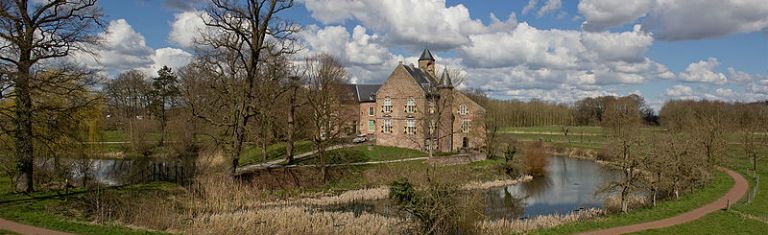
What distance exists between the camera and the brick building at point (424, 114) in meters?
38.4

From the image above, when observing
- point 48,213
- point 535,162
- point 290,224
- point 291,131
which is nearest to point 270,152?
point 291,131

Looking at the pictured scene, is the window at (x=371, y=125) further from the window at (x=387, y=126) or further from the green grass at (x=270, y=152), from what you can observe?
the green grass at (x=270, y=152)

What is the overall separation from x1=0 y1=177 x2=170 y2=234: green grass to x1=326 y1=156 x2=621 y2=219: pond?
9.52 metres

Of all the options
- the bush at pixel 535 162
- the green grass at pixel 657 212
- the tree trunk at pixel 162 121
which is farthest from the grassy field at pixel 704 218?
the tree trunk at pixel 162 121

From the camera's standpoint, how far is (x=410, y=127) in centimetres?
3906

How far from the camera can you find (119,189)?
70.2 feet

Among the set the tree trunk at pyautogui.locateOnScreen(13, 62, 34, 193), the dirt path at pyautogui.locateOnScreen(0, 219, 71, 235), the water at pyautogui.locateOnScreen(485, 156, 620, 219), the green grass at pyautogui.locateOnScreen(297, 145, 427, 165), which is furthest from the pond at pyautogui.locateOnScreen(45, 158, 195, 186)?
the water at pyautogui.locateOnScreen(485, 156, 620, 219)

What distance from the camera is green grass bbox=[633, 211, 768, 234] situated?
1630cm

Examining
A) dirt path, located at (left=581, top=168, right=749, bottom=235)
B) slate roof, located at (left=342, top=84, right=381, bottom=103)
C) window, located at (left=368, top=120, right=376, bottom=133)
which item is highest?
slate roof, located at (left=342, top=84, right=381, bottom=103)

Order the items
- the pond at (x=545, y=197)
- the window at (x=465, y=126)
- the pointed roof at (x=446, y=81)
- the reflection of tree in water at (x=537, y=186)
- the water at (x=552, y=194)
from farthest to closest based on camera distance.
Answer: the window at (x=465, y=126)
the pointed roof at (x=446, y=81)
the reflection of tree in water at (x=537, y=186)
the water at (x=552, y=194)
the pond at (x=545, y=197)

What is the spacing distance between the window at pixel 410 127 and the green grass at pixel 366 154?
1654 mm

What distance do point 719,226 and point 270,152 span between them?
27.9m

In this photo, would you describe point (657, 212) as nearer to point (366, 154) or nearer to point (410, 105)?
point (366, 154)

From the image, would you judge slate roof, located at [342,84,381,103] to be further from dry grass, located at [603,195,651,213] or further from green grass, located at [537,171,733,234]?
green grass, located at [537,171,733,234]
